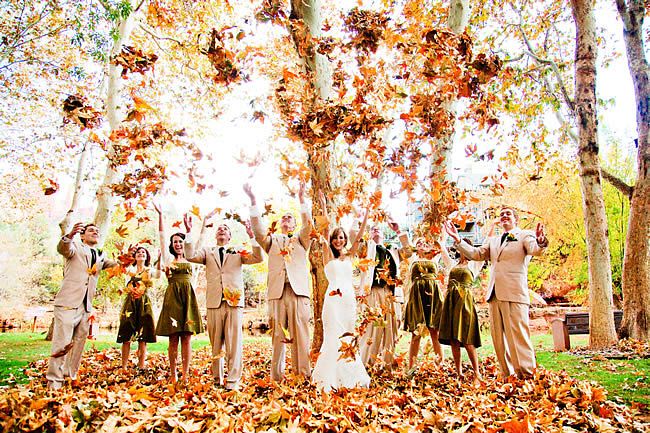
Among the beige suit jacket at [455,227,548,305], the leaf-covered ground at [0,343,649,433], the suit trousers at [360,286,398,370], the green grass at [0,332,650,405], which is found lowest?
the green grass at [0,332,650,405]

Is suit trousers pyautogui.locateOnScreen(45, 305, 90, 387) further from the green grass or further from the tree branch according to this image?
the tree branch

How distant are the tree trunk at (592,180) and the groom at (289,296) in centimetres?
645

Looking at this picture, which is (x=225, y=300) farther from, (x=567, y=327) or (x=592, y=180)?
(x=567, y=327)

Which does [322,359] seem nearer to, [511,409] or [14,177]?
[511,409]

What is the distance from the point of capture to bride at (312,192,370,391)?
15.9 ft

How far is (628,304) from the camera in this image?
359 inches

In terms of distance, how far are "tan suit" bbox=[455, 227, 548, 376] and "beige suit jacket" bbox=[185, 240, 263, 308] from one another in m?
A: 2.70

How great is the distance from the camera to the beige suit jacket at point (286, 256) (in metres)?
5.39

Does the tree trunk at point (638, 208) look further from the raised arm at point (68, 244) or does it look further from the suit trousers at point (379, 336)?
the raised arm at point (68, 244)

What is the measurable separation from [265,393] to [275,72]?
28.5ft

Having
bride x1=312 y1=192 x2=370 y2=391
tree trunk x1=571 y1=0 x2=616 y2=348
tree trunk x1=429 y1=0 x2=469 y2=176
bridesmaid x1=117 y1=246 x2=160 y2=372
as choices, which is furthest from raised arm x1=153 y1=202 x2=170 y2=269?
tree trunk x1=571 y1=0 x2=616 y2=348

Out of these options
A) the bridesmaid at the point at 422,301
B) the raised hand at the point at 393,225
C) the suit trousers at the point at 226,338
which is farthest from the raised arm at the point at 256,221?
the bridesmaid at the point at 422,301

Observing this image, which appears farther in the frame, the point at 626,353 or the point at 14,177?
the point at 14,177

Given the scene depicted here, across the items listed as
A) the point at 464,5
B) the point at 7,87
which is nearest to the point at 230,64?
the point at 464,5
